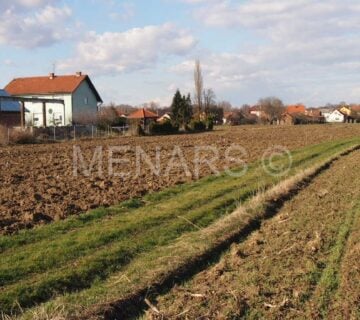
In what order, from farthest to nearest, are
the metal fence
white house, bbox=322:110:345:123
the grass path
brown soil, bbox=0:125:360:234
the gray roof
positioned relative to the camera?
Result: white house, bbox=322:110:345:123 < the gray roof < the metal fence < brown soil, bbox=0:125:360:234 < the grass path

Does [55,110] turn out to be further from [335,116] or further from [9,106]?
[335,116]

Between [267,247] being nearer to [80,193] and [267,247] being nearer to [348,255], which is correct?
[348,255]

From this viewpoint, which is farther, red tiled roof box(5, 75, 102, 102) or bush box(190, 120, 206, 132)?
bush box(190, 120, 206, 132)

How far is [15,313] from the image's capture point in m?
6.76

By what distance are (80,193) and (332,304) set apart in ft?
33.4

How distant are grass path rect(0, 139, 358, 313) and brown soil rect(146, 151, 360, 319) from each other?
5.07 feet

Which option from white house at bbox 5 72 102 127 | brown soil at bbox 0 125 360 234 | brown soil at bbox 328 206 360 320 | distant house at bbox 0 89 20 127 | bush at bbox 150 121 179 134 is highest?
white house at bbox 5 72 102 127

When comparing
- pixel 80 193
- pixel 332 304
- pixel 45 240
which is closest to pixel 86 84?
pixel 80 193

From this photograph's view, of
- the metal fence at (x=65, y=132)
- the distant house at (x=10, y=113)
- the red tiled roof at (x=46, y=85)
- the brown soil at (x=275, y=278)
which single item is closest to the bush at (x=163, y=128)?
the metal fence at (x=65, y=132)

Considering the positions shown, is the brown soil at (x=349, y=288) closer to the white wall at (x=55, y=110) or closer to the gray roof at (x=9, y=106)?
the gray roof at (x=9, y=106)

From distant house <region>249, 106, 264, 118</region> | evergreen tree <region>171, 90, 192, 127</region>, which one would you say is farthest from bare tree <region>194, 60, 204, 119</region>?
distant house <region>249, 106, 264, 118</region>

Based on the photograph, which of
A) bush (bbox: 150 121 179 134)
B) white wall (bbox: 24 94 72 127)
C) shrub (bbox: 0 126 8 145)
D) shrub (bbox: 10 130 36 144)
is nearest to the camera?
shrub (bbox: 0 126 8 145)

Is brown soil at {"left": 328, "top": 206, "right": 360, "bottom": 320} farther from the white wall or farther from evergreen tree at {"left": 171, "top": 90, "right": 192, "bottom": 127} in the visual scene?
evergreen tree at {"left": 171, "top": 90, "right": 192, "bottom": 127}

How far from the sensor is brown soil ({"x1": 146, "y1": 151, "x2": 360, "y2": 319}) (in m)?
6.39
